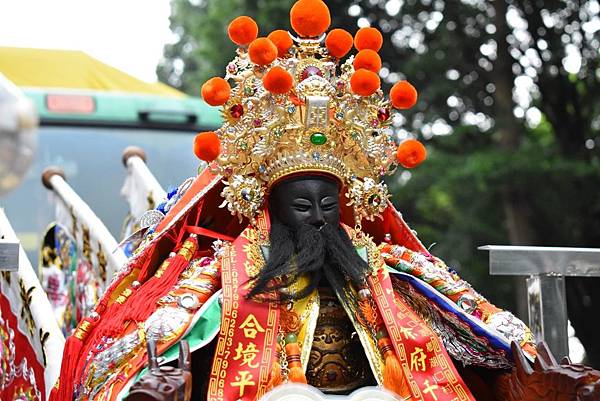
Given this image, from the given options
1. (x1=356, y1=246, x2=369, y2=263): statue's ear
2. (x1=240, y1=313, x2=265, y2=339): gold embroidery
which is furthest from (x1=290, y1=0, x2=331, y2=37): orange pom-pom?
(x1=240, y1=313, x2=265, y2=339): gold embroidery

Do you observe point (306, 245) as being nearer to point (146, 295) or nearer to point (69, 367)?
point (146, 295)

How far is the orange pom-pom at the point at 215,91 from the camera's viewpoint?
4660mm

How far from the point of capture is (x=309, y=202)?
15.4 feet

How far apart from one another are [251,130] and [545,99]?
859 cm

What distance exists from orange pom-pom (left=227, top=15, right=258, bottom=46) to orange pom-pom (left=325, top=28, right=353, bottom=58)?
35cm

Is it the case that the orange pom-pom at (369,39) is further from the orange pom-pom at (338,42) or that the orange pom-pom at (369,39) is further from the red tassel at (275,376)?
the red tassel at (275,376)

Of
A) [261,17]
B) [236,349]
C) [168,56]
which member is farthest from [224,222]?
[168,56]

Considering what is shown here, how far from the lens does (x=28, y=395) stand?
5.39 meters

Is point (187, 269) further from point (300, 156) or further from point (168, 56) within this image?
point (168, 56)

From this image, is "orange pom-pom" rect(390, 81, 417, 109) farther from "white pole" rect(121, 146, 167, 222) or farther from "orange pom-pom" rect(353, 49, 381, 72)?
"white pole" rect(121, 146, 167, 222)

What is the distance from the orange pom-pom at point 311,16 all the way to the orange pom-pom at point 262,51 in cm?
22

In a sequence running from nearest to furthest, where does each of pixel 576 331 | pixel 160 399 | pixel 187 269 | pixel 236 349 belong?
pixel 160 399, pixel 236 349, pixel 187 269, pixel 576 331

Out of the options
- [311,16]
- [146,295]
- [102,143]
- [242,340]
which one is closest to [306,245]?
[242,340]

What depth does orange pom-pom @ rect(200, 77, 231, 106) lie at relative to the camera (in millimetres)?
4660
